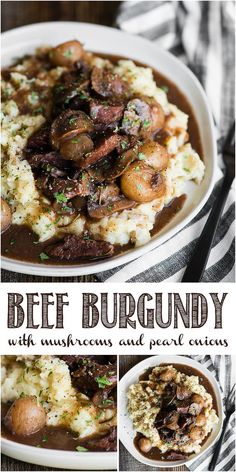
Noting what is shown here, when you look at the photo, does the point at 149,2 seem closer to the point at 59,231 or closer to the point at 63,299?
the point at 59,231

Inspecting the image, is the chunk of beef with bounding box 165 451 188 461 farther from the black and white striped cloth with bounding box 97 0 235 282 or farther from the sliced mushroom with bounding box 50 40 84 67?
the sliced mushroom with bounding box 50 40 84 67

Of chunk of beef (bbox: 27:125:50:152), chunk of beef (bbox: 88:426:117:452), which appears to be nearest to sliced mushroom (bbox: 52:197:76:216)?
chunk of beef (bbox: 27:125:50:152)

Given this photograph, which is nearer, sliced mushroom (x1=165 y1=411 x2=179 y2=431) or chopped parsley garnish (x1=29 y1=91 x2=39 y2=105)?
sliced mushroom (x1=165 y1=411 x2=179 y2=431)

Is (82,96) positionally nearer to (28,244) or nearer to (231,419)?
(28,244)

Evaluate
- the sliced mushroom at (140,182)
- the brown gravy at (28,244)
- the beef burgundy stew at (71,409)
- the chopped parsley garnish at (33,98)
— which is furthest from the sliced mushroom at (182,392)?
the chopped parsley garnish at (33,98)

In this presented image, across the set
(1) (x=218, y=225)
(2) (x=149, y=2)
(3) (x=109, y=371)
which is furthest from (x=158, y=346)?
(2) (x=149, y=2)

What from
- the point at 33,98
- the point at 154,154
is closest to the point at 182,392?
the point at 154,154
